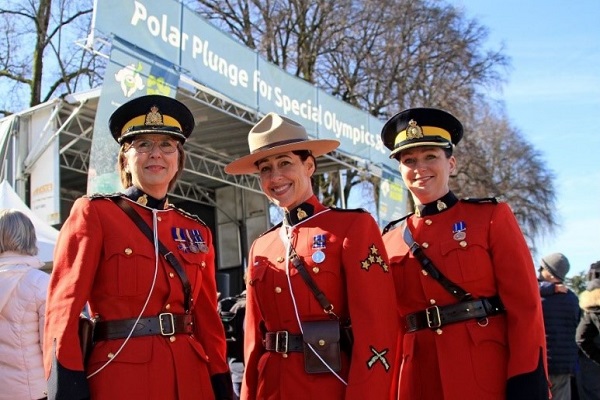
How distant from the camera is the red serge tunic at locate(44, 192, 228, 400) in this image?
104 inches

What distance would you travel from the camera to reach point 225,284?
11234 millimetres

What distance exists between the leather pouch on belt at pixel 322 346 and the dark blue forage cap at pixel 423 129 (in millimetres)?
946

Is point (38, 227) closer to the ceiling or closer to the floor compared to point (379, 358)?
closer to the ceiling

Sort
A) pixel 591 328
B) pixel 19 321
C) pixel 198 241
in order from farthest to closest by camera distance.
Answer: pixel 591 328 → pixel 19 321 → pixel 198 241

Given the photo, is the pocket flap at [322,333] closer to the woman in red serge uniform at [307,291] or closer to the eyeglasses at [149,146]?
the woman in red serge uniform at [307,291]

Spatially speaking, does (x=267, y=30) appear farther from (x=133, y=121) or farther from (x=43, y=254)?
(x=133, y=121)

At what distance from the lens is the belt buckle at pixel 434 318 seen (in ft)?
9.91

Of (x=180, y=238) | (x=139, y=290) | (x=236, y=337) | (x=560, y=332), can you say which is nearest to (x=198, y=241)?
(x=180, y=238)

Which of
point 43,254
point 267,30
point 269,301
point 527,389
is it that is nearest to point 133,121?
point 269,301

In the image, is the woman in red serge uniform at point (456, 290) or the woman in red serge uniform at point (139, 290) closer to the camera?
the woman in red serge uniform at point (139, 290)

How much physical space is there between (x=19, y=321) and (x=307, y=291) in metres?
1.94

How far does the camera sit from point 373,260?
285 centimetres

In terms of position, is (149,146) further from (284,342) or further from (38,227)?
(38,227)

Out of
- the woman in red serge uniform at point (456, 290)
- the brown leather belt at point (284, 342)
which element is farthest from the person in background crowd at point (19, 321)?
the woman in red serge uniform at point (456, 290)
